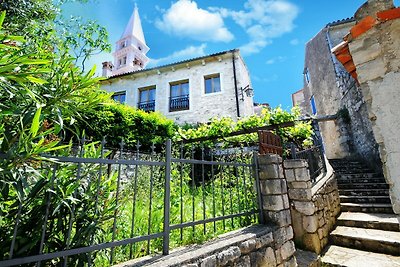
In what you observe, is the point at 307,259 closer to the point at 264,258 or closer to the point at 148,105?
→ the point at 264,258

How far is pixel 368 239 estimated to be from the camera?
3713mm

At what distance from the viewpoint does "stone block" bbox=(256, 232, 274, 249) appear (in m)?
2.56

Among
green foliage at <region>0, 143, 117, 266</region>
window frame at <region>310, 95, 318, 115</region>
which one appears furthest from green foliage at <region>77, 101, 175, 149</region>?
window frame at <region>310, 95, 318, 115</region>

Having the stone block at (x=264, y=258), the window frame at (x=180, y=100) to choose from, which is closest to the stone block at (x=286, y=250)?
the stone block at (x=264, y=258)

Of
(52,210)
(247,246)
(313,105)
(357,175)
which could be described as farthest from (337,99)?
(52,210)

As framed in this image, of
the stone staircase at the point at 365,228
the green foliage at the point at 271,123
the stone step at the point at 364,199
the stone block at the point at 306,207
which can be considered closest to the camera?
the stone staircase at the point at 365,228

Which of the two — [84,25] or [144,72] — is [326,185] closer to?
[84,25]

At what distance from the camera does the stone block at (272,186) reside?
3.13m

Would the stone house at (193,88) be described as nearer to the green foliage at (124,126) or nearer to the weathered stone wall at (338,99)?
the green foliage at (124,126)

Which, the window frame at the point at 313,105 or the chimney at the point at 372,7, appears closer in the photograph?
the chimney at the point at 372,7

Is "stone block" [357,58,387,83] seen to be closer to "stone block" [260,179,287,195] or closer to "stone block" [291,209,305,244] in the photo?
"stone block" [260,179,287,195]

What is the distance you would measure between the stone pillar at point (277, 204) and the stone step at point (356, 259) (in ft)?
2.86

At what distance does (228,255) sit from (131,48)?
37.5 metres

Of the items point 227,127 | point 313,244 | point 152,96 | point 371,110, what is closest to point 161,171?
point 227,127
